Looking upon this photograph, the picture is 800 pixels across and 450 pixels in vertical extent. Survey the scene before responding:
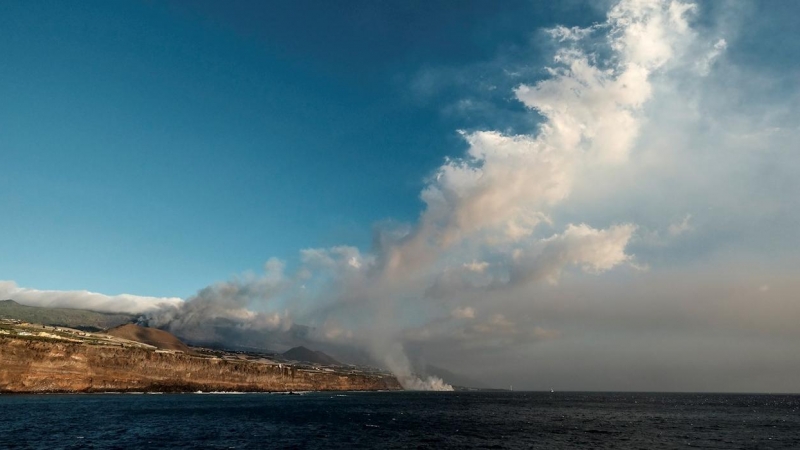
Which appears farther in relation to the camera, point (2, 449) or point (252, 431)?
point (252, 431)

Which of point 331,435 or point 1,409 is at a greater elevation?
point 331,435

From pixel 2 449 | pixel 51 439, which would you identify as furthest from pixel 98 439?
pixel 2 449

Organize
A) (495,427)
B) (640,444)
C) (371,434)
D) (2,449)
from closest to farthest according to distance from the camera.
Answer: (2,449) < (640,444) < (371,434) < (495,427)

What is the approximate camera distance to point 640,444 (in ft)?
268

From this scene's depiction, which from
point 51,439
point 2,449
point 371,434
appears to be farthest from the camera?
point 371,434

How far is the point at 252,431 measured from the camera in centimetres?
8975

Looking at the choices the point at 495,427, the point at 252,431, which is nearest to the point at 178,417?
the point at 252,431

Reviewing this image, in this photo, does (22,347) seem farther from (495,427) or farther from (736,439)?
(736,439)

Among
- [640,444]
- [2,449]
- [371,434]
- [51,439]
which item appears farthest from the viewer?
[371,434]

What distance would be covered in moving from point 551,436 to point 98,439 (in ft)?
Result: 271

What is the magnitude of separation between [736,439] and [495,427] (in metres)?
49.0

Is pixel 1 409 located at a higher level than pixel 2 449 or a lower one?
lower

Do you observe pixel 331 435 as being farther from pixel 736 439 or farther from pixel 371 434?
pixel 736 439

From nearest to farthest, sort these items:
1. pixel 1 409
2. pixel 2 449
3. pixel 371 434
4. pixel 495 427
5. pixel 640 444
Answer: pixel 2 449
pixel 640 444
pixel 371 434
pixel 495 427
pixel 1 409
